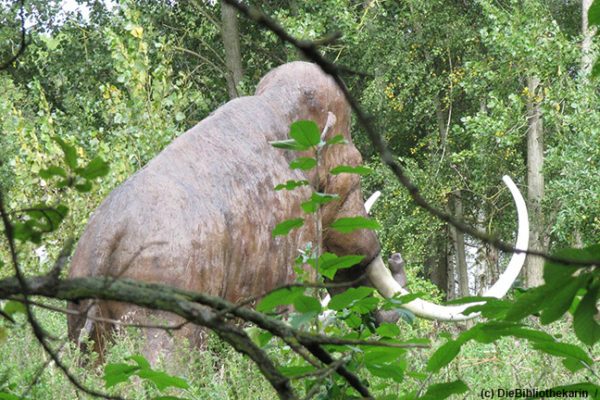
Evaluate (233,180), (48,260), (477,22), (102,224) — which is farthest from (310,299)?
(477,22)

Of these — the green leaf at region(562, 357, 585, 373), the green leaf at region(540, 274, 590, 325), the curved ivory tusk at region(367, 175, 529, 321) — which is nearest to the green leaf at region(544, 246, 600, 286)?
the green leaf at region(540, 274, 590, 325)

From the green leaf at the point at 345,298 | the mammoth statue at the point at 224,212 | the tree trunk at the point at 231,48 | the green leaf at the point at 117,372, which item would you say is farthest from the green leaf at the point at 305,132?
the tree trunk at the point at 231,48

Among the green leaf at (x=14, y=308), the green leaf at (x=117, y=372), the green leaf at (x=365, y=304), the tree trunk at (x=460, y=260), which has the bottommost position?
the green leaf at (x=14, y=308)

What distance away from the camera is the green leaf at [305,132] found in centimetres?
176

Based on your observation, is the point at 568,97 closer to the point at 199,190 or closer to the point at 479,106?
the point at 479,106

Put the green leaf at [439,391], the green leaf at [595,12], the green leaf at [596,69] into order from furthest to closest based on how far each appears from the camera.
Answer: the green leaf at [439,391], the green leaf at [596,69], the green leaf at [595,12]

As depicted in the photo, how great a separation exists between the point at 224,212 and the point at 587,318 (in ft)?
10.0

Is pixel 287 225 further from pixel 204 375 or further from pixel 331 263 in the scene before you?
pixel 204 375

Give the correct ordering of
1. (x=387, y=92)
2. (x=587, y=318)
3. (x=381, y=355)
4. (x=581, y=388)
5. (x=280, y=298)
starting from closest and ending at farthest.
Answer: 1. (x=587, y=318)
2. (x=581, y=388)
3. (x=280, y=298)
4. (x=381, y=355)
5. (x=387, y=92)

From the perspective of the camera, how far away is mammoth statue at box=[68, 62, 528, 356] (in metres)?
3.81

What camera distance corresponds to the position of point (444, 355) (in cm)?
182

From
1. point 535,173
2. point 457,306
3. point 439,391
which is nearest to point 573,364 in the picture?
point 439,391

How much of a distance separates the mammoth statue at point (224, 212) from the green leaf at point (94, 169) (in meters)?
1.95

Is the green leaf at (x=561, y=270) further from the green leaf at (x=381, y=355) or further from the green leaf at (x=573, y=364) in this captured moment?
the green leaf at (x=381, y=355)
